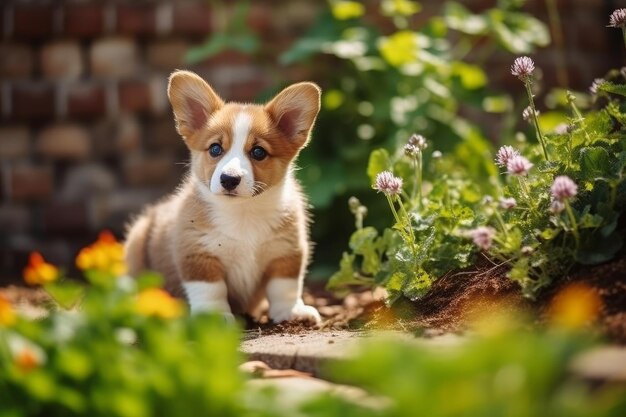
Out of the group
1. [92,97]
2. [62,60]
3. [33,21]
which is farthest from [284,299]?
[33,21]

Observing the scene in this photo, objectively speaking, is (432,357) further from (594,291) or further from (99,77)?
(99,77)

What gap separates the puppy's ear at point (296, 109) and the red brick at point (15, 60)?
7.93ft

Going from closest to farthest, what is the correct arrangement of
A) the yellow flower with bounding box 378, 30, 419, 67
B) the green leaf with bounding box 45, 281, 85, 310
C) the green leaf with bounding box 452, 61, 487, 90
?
the green leaf with bounding box 45, 281, 85, 310 < the yellow flower with bounding box 378, 30, 419, 67 < the green leaf with bounding box 452, 61, 487, 90

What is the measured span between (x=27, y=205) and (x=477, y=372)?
13.5ft

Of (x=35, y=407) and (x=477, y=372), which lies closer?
(x=477, y=372)

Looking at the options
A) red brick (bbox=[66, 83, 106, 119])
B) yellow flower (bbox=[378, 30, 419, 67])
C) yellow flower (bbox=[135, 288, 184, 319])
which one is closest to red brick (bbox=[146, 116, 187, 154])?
red brick (bbox=[66, 83, 106, 119])

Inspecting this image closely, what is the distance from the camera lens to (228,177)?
2.81m

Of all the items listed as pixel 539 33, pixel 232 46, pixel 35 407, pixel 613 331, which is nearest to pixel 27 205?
pixel 232 46

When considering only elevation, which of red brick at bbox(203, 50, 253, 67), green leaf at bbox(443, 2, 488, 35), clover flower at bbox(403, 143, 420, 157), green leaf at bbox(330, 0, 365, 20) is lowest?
clover flower at bbox(403, 143, 420, 157)

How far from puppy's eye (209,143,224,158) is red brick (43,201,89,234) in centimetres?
215

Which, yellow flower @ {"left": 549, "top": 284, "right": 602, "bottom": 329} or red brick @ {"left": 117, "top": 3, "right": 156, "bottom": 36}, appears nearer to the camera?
yellow flower @ {"left": 549, "top": 284, "right": 602, "bottom": 329}

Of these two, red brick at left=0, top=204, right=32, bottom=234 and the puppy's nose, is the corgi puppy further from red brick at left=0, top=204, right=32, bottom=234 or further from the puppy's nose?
red brick at left=0, top=204, right=32, bottom=234

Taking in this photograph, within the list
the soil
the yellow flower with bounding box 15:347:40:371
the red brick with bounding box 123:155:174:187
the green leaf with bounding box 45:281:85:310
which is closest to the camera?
the yellow flower with bounding box 15:347:40:371

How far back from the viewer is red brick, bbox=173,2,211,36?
4.96m
